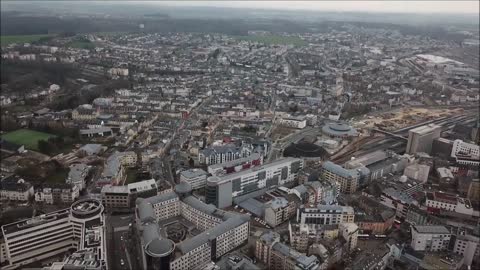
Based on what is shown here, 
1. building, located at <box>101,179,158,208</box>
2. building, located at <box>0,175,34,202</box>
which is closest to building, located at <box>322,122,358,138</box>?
building, located at <box>101,179,158,208</box>

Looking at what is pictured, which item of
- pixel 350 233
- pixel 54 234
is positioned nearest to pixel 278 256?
pixel 350 233

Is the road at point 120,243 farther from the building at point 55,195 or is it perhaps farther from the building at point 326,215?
the building at point 326,215

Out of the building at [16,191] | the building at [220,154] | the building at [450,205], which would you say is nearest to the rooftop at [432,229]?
the building at [450,205]

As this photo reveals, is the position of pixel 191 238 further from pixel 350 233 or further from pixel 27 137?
pixel 27 137

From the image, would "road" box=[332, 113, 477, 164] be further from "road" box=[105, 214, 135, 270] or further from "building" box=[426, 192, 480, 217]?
"road" box=[105, 214, 135, 270]

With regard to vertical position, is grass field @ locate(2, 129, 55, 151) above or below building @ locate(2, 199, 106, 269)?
below

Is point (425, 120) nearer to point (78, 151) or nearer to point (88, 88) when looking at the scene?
point (78, 151)
